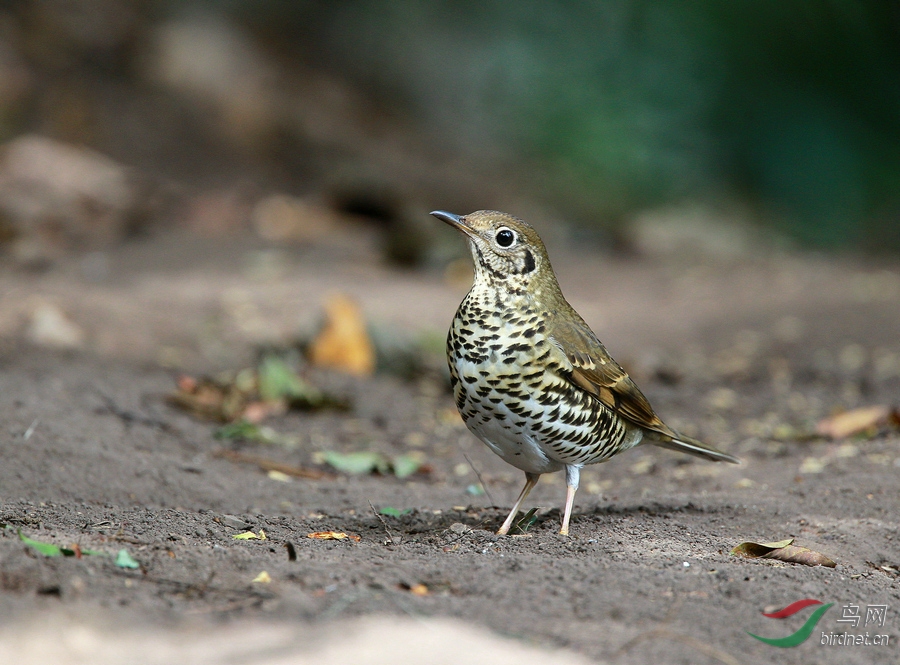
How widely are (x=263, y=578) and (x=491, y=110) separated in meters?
13.7

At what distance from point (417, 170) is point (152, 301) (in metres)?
6.28

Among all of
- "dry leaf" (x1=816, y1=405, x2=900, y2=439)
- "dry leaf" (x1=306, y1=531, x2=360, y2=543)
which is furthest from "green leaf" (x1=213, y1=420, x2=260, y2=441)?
"dry leaf" (x1=816, y1=405, x2=900, y2=439)

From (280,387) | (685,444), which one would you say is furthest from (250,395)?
(685,444)

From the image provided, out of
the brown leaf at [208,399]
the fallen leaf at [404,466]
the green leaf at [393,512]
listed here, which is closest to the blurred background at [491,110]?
the brown leaf at [208,399]

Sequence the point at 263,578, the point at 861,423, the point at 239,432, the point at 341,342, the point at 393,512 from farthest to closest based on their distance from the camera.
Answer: the point at 341,342, the point at 861,423, the point at 239,432, the point at 393,512, the point at 263,578

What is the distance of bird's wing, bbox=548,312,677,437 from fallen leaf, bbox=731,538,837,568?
0.74 m

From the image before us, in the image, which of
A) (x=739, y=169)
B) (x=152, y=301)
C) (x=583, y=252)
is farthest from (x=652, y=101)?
(x=152, y=301)

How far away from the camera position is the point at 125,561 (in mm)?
2836

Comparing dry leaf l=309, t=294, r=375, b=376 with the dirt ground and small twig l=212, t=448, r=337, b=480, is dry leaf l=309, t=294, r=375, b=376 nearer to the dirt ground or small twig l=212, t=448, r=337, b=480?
the dirt ground

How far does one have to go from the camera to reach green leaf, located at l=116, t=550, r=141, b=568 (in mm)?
2816

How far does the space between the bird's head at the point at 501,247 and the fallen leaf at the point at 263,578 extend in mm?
1448

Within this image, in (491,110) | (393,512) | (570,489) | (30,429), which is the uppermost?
(491,110)

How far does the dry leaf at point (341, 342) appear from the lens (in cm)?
706

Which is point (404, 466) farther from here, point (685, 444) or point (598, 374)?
point (598, 374)
